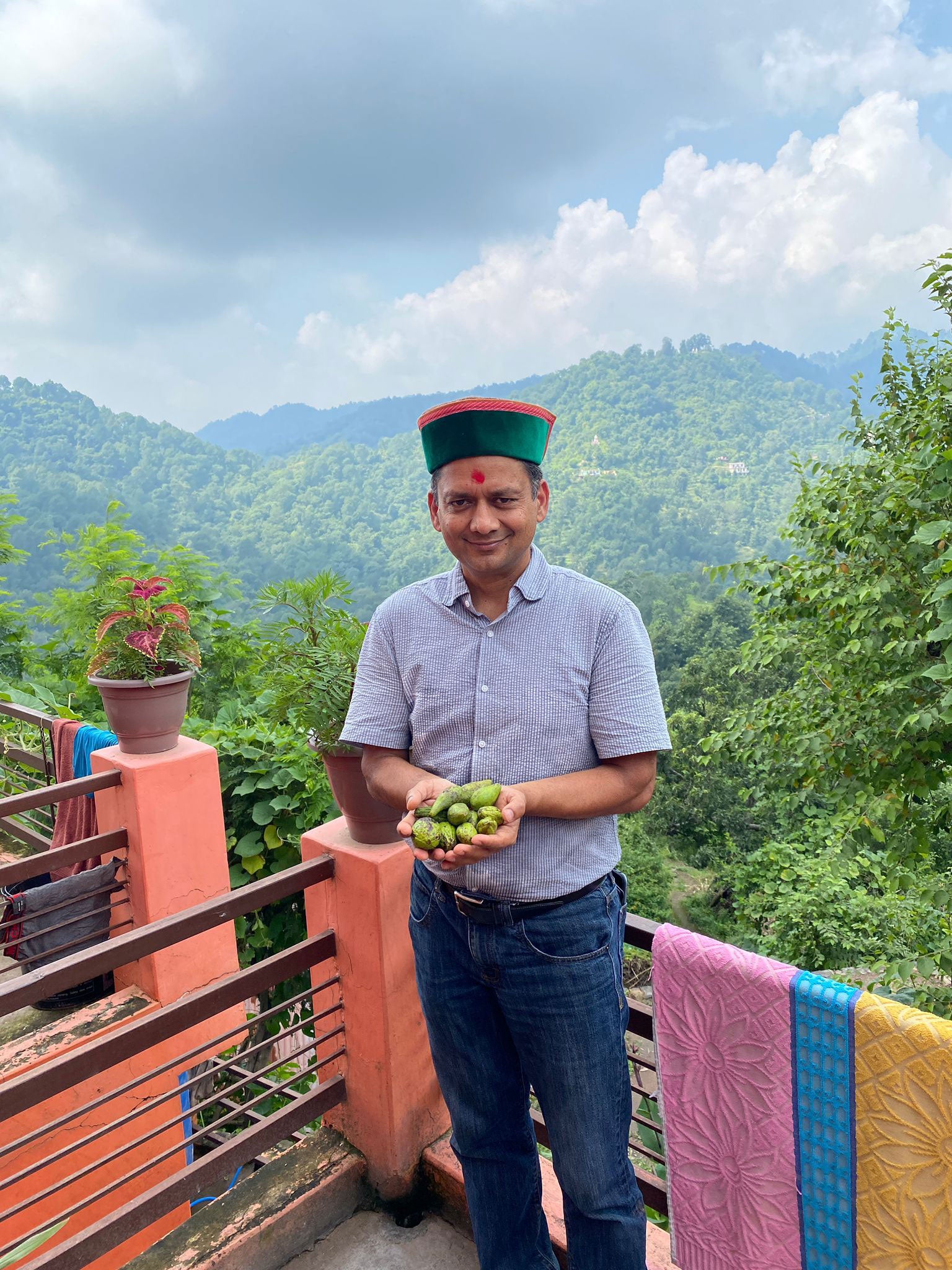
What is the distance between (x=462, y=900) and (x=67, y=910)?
7.32 feet

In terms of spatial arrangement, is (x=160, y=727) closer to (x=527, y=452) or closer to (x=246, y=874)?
(x=246, y=874)

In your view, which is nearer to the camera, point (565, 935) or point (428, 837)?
point (428, 837)

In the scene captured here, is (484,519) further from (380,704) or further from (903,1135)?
(903,1135)

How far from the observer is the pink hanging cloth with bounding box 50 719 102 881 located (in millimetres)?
3066

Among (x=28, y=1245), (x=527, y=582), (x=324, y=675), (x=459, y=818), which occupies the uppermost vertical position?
(x=527, y=582)

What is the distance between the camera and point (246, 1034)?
3100mm

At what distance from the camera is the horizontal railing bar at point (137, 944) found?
56.6 inches

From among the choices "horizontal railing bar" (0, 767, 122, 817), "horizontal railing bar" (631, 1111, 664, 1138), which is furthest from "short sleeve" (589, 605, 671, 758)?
"horizontal railing bar" (0, 767, 122, 817)

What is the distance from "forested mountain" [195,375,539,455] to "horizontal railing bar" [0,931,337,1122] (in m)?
90.0

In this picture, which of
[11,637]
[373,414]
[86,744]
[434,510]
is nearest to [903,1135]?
[434,510]

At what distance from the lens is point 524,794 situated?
3.81ft

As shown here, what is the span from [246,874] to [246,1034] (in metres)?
0.61

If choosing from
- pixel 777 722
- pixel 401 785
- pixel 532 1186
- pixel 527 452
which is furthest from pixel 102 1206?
pixel 777 722

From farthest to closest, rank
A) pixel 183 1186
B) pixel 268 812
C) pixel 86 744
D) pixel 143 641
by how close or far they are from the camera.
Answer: pixel 268 812, pixel 86 744, pixel 143 641, pixel 183 1186
